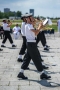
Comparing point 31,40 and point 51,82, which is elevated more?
point 31,40

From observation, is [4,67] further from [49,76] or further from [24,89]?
[24,89]

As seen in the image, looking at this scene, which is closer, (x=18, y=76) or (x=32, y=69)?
(x=18, y=76)

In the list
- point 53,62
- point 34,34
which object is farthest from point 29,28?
point 53,62

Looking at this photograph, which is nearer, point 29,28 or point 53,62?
point 29,28

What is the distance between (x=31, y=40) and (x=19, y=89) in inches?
54.4

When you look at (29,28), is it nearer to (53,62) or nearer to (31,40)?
(31,40)

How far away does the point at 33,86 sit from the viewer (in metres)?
6.99

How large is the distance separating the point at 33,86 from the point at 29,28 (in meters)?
1.46

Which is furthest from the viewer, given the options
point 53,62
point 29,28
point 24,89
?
point 53,62

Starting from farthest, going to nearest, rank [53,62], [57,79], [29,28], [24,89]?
1. [53,62]
2. [57,79]
3. [29,28]
4. [24,89]

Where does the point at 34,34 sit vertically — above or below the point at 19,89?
above

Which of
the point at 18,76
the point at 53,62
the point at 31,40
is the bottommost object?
the point at 53,62

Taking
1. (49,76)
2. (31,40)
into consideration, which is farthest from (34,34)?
(49,76)

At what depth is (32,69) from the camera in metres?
9.13
